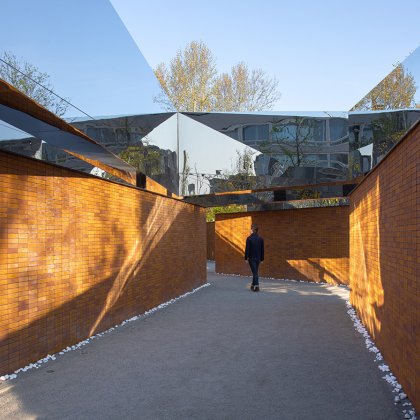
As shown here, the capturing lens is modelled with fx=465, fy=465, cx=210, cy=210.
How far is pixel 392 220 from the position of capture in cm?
489

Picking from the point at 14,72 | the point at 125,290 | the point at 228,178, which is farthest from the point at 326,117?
the point at 14,72

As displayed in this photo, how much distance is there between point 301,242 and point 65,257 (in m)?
11.1

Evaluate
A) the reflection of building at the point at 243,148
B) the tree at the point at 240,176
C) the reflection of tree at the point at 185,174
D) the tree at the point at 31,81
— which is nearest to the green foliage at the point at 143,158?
the reflection of building at the point at 243,148

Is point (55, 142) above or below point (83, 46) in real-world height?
below

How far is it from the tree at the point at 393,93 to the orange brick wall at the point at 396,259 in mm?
567

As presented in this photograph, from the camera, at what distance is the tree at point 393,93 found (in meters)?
4.66

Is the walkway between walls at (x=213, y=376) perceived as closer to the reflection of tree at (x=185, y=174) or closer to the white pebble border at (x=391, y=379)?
the white pebble border at (x=391, y=379)

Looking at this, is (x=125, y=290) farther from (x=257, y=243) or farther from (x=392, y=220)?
(x=257, y=243)

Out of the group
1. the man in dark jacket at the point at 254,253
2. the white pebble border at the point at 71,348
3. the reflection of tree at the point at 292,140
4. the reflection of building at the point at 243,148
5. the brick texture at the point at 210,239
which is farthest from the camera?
the brick texture at the point at 210,239

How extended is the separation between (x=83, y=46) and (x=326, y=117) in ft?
17.4

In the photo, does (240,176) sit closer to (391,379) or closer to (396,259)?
(396,259)

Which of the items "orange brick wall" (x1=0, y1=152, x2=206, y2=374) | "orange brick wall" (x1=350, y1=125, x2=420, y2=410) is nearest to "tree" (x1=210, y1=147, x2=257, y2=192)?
"orange brick wall" (x1=0, y1=152, x2=206, y2=374)

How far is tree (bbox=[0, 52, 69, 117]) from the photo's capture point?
12.1 feet

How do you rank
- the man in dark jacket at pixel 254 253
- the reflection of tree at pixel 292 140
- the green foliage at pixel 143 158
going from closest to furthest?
1. the green foliage at pixel 143 158
2. the reflection of tree at pixel 292 140
3. the man in dark jacket at pixel 254 253
